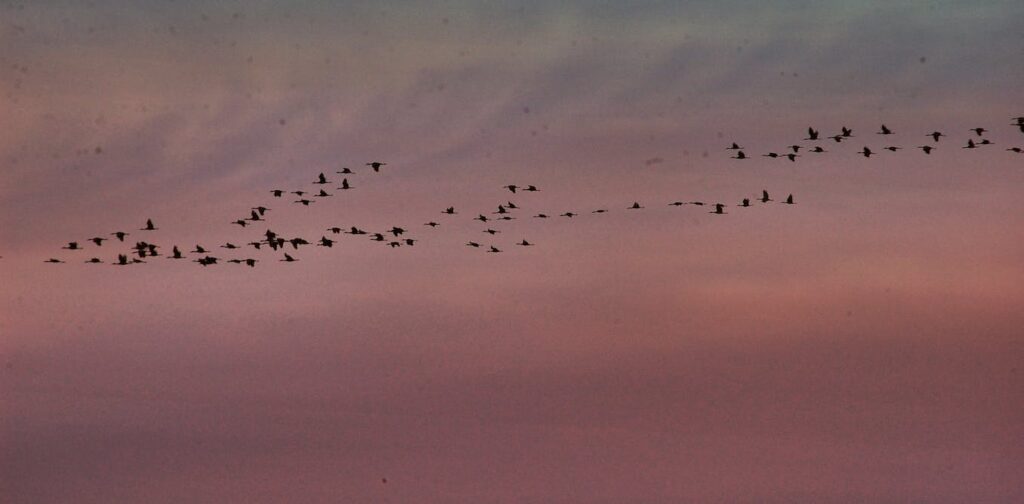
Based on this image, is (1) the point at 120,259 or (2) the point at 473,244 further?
(2) the point at 473,244

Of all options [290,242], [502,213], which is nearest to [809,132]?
[502,213]

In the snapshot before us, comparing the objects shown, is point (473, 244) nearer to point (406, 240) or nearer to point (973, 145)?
point (406, 240)

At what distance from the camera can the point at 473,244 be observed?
174 m

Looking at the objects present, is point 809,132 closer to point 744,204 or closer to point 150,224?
point 744,204

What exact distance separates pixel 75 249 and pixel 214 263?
13.2 m

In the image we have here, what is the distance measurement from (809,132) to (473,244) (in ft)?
116

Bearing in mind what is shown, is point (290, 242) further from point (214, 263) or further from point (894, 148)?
point (894, 148)

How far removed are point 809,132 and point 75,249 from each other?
67.7 m

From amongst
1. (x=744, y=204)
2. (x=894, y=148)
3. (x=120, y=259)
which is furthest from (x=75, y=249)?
(x=894, y=148)

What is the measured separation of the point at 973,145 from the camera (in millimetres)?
156000

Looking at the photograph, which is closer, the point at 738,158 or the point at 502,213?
the point at 738,158

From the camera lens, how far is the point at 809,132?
159 meters

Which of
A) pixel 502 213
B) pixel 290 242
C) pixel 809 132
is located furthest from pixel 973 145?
pixel 290 242

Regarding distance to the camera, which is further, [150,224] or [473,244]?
[473,244]
